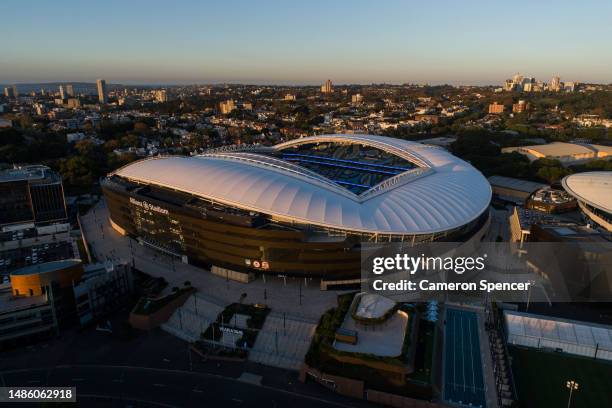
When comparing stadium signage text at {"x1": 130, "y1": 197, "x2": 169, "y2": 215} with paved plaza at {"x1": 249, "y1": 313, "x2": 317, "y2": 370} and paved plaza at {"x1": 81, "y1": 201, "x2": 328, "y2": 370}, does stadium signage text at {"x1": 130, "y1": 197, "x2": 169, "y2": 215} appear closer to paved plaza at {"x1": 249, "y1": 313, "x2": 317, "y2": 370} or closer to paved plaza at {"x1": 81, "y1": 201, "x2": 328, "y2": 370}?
paved plaza at {"x1": 81, "y1": 201, "x2": 328, "y2": 370}

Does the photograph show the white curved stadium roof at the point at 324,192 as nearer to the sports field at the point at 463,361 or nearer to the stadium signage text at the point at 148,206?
the stadium signage text at the point at 148,206

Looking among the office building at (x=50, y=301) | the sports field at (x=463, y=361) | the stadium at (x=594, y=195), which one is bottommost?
the sports field at (x=463, y=361)

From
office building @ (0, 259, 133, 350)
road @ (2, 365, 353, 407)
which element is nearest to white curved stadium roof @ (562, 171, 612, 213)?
road @ (2, 365, 353, 407)

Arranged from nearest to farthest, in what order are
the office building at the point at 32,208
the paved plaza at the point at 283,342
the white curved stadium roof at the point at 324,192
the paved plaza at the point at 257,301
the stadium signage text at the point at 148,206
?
the paved plaza at the point at 283,342
the paved plaza at the point at 257,301
the white curved stadium roof at the point at 324,192
the stadium signage text at the point at 148,206
the office building at the point at 32,208

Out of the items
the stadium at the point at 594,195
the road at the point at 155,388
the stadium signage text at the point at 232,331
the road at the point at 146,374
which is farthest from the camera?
the stadium at the point at 594,195

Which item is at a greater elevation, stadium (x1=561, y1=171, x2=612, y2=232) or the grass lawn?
stadium (x1=561, y1=171, x2=612, y2=232)

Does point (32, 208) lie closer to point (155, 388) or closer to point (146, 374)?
point (146, 374)

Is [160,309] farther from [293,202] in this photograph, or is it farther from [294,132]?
[294,132]

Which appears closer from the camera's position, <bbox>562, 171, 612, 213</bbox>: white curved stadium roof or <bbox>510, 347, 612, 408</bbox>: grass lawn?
<bbox>510, 347, 612, 408</bbox>: grass lawn

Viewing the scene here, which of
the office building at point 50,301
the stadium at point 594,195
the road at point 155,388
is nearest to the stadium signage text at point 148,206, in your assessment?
the office building at point 50,301
